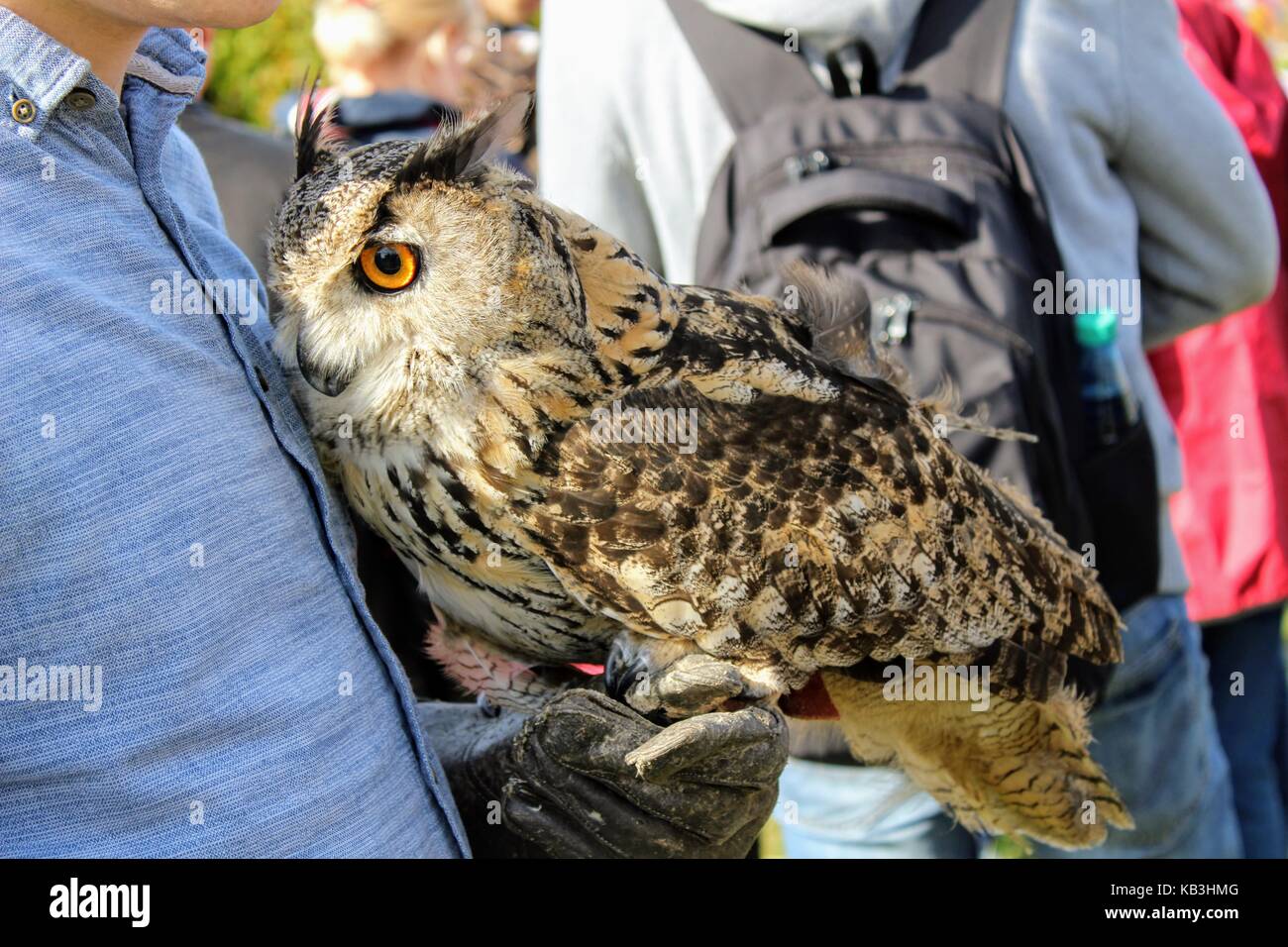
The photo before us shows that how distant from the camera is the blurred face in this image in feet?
3.74

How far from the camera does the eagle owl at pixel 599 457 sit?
154 centimetres

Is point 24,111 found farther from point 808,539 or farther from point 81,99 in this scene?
point 808,539

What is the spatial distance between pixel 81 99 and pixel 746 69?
4.61ft

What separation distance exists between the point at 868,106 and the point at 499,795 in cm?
143

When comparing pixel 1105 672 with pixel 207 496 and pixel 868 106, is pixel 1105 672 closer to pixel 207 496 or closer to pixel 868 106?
pixel 868 106

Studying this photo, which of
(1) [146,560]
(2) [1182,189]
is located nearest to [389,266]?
(1) [146,560]

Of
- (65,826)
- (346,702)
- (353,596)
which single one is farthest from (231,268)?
(65,826)

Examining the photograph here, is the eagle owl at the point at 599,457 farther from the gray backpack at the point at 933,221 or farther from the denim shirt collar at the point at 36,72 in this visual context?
the denim shirt collar at the point at 36,72

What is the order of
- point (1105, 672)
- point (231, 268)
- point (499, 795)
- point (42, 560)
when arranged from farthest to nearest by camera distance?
point (1105, 672), point (499, 795), point (231, 268), point (42, 560)

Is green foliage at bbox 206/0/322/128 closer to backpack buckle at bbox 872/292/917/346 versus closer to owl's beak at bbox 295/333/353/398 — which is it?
backpack buckle at bbox 872/292/917/346

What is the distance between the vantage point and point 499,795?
5.25ft

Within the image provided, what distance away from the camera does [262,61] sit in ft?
25.8

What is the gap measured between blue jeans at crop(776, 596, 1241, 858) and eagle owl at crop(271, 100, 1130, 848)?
599mm

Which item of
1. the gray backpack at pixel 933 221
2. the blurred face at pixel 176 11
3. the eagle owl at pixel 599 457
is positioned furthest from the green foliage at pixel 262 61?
the blurred face at pixel 176 11
